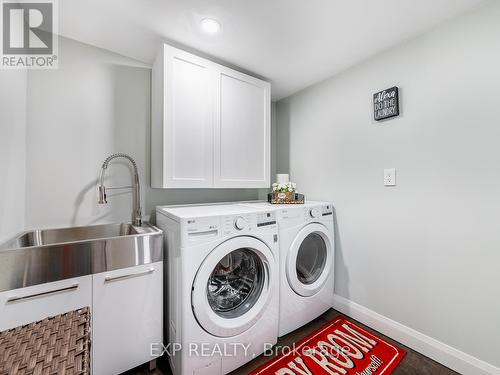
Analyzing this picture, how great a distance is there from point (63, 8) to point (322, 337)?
2785mm

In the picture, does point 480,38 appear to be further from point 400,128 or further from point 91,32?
point 91,32

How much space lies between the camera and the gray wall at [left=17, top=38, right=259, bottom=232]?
1.47 metres

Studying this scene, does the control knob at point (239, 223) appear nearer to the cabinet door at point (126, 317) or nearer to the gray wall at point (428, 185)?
the cabinet door at point (126, 317)

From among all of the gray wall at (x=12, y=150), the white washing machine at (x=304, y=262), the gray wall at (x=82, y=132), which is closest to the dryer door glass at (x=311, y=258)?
the white washing machine at (x=304, y=262)

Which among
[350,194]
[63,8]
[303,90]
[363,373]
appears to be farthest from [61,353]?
[303,90]

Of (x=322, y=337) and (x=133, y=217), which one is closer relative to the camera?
(x=322, y=337)

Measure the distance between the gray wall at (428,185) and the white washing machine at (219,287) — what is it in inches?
33.8

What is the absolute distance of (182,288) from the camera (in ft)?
3.84

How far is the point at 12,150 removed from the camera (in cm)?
125

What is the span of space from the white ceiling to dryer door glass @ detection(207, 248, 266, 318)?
1497mm

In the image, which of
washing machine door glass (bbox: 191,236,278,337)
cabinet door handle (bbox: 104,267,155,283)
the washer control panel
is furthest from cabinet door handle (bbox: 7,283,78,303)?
the washer control panel

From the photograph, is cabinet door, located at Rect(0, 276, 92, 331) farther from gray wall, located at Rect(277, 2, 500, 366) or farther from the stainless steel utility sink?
gray wall, located at Rect(277, 2, 500, 366)

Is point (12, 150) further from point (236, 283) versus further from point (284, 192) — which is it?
point (284, 192)

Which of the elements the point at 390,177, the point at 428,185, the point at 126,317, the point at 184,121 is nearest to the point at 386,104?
the point at 390,177
